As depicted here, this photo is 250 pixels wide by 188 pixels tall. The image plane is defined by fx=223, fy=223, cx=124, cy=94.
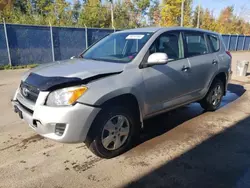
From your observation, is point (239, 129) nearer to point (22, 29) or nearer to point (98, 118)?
point (98, 118)

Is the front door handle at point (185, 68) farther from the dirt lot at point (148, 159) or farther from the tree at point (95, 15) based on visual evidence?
the tree at point (95, 15)

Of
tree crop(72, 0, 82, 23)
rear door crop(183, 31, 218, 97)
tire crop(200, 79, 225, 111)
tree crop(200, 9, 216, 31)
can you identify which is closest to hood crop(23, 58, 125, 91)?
rear door crop(183, 31, 218, 97)

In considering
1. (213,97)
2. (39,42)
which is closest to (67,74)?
(213,97)

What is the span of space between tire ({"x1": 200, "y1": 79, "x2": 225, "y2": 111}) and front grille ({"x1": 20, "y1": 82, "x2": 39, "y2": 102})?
3473 mm

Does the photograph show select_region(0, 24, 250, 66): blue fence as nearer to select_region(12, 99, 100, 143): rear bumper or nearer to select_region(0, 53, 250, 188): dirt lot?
select_region(0, 53, 250, 188): dirt lot

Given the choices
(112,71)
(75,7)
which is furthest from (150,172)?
(75,7)

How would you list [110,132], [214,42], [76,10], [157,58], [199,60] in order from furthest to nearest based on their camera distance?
[76,10]
[214,42]
[199,60]
[157,58]
[110,132]

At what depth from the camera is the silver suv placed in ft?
8.58

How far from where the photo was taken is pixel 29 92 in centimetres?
292

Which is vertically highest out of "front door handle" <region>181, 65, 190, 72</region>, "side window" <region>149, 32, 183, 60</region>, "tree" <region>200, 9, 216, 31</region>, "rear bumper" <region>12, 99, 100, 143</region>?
"tree" <region>200, 9, 216, 31</region>

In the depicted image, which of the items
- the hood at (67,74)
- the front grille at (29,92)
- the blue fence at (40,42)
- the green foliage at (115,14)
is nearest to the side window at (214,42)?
the hood at (67,74)

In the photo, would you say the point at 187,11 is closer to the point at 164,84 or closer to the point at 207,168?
the point at 164,84

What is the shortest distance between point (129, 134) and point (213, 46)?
2915 mm

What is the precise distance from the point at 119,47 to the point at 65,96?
157cm
